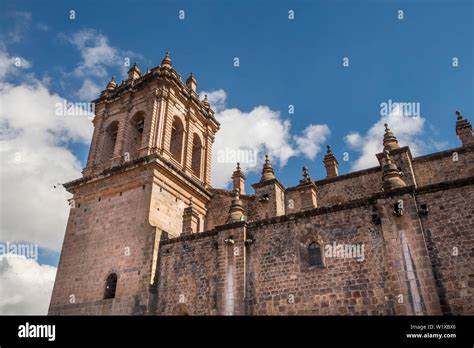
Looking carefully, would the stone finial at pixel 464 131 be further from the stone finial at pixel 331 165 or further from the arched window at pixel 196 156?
the arched window at pixel 196 156

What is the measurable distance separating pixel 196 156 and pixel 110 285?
8.53 metres

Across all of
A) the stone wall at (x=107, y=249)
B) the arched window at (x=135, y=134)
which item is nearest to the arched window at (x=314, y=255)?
the stone wall at (x=107, y=249)

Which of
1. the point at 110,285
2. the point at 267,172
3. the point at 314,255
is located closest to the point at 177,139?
the point at 267,172

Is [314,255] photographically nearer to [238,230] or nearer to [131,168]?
[238,230]

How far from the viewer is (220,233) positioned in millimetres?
13781

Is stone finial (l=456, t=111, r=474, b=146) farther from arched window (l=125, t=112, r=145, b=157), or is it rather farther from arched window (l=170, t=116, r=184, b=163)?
arched window (l=125, t=112, r=145, b=157)

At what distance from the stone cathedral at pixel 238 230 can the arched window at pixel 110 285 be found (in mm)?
40

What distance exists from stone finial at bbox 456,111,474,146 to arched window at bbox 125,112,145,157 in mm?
15262

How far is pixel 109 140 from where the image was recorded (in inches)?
799

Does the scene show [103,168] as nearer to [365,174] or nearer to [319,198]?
[319,198]

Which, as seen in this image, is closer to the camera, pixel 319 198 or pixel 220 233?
pixel 220 233
